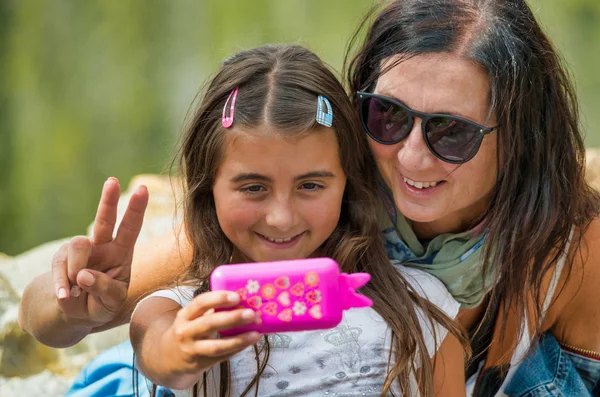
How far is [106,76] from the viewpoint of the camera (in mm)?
4855

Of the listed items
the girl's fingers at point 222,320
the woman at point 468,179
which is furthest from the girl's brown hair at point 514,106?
the girl's fingers at point 222,320

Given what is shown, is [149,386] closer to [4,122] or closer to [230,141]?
[230,141]

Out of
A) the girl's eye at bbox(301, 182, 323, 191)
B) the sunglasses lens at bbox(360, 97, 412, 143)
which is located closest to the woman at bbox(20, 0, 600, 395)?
the sunglasses lens at bbox(360, 97, 412, 143)

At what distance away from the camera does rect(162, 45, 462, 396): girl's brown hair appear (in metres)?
1.89

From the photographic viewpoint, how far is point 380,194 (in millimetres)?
2195

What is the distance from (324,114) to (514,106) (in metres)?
0.44

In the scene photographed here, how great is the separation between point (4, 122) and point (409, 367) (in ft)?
11.1

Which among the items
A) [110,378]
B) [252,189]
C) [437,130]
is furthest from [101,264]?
[437,130]

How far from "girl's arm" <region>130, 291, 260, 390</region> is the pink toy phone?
39mm

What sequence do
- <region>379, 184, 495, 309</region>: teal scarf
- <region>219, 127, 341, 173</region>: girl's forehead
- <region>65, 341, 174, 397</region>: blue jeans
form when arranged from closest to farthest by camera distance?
1. <region>219, 127, 341, 173</region>: girl's forehead
2. <region>379, 184, 495, 309</region>: teal scarf
3. <region>65, 341, 174, 397</region>: blue jeans

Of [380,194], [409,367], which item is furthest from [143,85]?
[409,367]

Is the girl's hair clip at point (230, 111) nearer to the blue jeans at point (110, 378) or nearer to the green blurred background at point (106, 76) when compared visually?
the blue jeans at point (110, 378)

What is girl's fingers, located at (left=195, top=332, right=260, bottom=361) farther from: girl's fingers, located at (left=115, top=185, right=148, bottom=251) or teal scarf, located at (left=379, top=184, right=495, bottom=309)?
teal scarf, located at (left=379, top=184, right=495, bottom=309)

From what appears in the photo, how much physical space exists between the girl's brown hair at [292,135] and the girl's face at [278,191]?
0.09 feet
